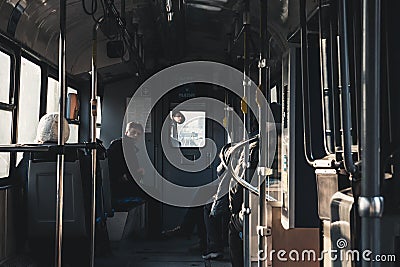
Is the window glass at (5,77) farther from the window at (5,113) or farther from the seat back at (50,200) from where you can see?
the seat back at (50,200)

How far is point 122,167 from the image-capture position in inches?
245

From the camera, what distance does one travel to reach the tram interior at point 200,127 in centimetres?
133

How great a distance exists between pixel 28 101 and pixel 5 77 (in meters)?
0.63

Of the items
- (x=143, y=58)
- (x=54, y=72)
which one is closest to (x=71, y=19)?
(x=54, y=72)

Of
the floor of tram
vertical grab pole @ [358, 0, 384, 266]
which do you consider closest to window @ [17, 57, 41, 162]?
the floor of tram

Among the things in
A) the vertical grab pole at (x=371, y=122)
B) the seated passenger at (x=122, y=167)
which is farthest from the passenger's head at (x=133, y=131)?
the vertical grab pole at (x=371, y=122)

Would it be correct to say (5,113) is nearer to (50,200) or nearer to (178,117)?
(50,200)

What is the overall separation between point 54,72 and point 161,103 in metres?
2.57

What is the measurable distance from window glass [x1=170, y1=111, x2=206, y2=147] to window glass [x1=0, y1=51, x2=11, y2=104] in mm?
3731

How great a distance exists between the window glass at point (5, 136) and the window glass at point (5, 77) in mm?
103

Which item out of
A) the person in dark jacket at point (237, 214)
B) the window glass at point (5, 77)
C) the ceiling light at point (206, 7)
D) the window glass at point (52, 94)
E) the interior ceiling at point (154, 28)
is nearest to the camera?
the person in dark jacket at point (237, 214)

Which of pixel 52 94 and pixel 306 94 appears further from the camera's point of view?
pixel 52 94

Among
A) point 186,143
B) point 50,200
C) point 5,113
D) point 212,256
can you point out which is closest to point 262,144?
point 50,200

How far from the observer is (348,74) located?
4.51ft
